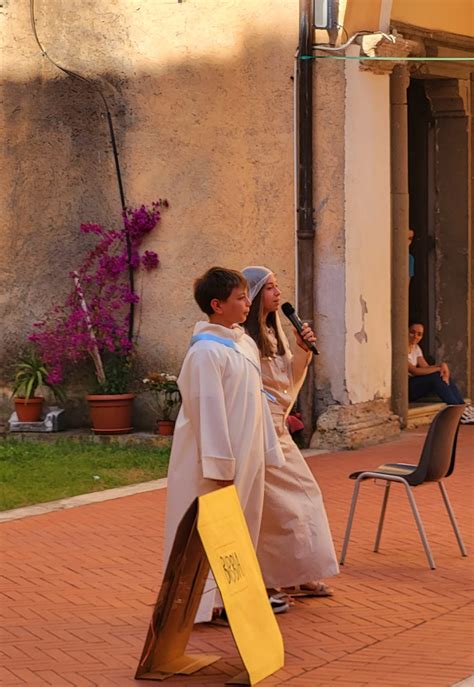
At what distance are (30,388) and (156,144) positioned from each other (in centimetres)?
264

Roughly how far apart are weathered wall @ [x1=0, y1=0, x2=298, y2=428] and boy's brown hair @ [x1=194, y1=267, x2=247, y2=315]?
6.92 m

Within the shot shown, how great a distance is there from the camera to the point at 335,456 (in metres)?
13.0

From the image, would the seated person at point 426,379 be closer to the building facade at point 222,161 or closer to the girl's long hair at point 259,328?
the building facade at point 222,161

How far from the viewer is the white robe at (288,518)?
7113mm

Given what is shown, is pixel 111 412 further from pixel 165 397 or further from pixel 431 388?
pixel 431 388

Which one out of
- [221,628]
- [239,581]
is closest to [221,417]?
[239,581]

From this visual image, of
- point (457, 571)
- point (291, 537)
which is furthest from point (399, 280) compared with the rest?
point (291, 537)

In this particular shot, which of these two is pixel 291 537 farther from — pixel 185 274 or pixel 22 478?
pixel 185 274

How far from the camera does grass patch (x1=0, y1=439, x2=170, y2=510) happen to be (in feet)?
35.7

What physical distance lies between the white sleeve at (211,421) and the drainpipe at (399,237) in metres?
8.23

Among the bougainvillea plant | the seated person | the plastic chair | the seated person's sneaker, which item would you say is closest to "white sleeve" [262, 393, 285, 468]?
the plastic chair

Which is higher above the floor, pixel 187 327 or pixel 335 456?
pixel 187 327

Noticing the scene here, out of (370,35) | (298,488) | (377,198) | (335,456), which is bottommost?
(335,456)

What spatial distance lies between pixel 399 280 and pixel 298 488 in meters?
7.54
